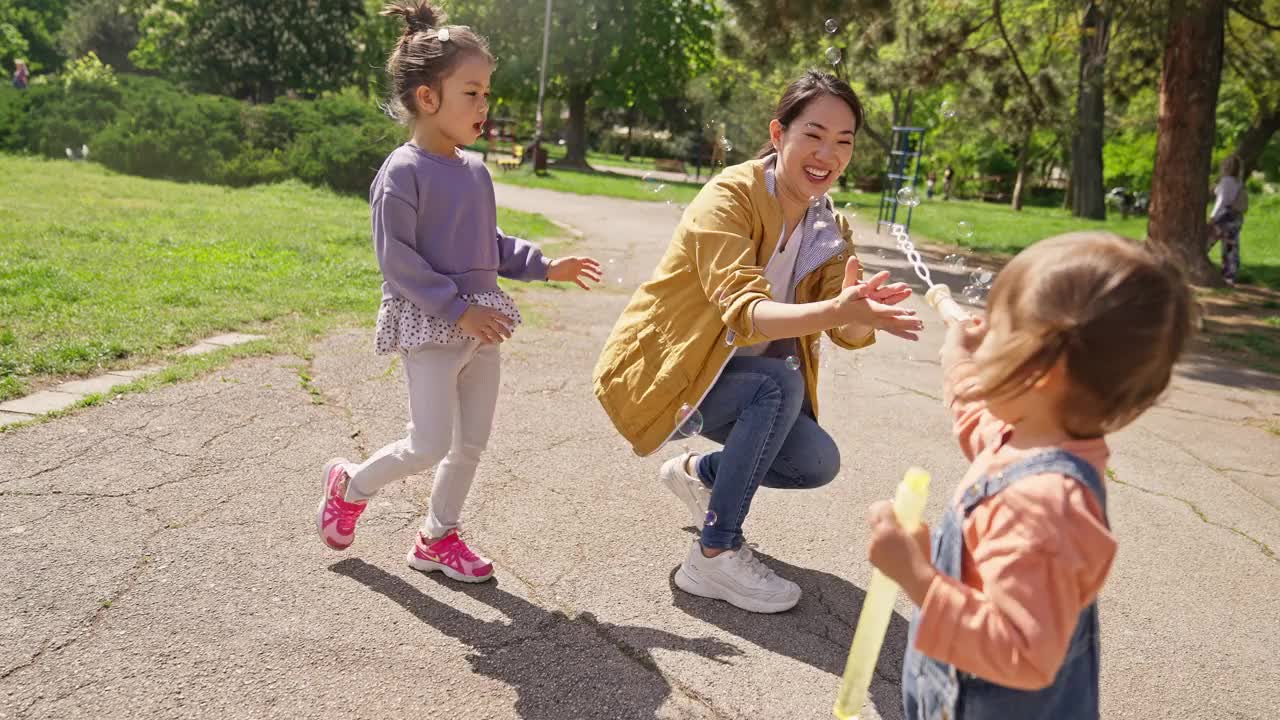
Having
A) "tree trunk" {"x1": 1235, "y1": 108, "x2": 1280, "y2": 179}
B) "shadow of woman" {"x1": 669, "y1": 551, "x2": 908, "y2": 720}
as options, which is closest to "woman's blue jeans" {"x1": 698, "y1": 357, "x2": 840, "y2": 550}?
"shadow of woman" {"x1": 669, "y1": 551, "x2": 908, "y2": 720}

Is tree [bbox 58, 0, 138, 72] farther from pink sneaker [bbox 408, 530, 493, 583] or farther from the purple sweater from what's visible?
pink sneaker [bbox 408, 530, 493, 583]

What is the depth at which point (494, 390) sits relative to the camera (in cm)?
314

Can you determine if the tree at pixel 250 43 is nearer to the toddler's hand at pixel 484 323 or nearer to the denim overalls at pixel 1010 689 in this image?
the toddler's hand at pixel 484 323

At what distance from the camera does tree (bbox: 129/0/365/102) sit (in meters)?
31.6

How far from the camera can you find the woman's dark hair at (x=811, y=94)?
289 centimetres

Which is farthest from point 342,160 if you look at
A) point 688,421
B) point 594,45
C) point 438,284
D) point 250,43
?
point 250,43

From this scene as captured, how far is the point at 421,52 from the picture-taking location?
114 inches

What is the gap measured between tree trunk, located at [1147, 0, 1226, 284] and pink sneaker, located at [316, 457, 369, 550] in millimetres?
9480

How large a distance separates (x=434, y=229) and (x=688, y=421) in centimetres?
94

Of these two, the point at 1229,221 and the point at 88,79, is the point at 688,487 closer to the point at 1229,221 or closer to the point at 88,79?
the point at 1229,221

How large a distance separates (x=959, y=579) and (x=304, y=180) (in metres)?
15.2

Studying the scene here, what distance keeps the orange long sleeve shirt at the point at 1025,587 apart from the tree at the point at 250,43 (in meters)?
34.3

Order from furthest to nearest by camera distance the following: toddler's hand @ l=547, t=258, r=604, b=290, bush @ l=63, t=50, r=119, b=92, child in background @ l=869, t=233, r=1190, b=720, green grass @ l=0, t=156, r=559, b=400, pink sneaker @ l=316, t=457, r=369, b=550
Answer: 1. bush @ l=63, t=50, r=119, b=92
2. green grass @ l=0, t=156, r=559, b=400
3. toddler's hand @ l=547, t=258, r=604, b=290
4. pink sneaker @ l=316, t=457, r=369, b=550
5. child in background @ l=869, t=233, r=1190, b=720

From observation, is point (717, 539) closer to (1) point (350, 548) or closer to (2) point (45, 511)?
(1) point (350, 548)
